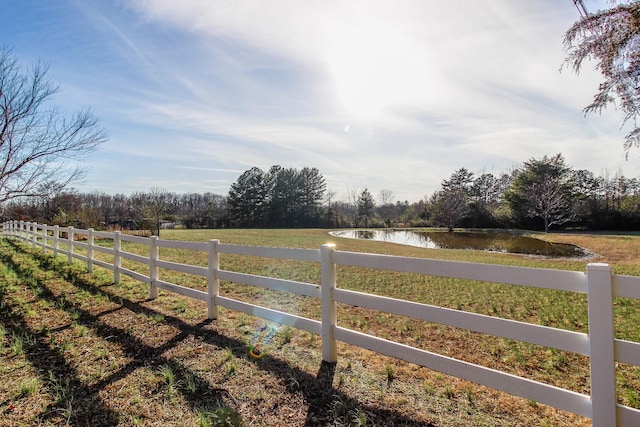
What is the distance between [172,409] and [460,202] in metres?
40.8

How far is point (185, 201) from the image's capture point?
72875 mm

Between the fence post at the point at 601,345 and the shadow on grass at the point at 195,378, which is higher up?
the fence post at the point at 601,345

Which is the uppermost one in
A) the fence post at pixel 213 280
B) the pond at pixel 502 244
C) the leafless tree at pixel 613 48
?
the leafless tree at pixel 613 48

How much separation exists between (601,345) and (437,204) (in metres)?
42.1

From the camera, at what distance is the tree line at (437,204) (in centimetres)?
3906

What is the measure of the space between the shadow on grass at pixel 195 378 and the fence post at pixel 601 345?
1047mm

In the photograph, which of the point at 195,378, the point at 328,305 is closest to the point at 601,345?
the point at 328,305

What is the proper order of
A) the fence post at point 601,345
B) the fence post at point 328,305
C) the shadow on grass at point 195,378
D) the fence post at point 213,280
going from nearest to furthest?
the fence post at point 601,345 < the shadow on grass at point 195,378 < the fence post at point 328,305 < the fence post at point 213,280

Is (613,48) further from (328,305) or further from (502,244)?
(502,244)

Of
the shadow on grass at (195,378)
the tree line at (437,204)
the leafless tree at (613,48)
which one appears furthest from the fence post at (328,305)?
the tree line at (437,204)

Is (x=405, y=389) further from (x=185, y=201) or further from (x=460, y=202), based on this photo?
(x=185, y=201)

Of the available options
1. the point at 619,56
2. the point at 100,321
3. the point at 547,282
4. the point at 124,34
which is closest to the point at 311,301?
the point at 100,321

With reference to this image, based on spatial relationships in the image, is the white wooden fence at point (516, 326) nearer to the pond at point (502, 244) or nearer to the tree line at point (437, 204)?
the pond at point (502, 244)

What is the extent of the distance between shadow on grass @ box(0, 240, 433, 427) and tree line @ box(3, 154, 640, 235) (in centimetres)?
2750
